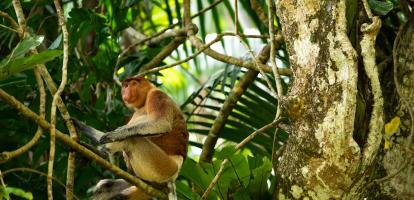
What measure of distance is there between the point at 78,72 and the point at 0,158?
1860 millimetres

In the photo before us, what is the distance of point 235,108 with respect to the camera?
4250 millimetres

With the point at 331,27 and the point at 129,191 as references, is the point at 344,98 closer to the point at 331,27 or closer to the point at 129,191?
the point at 331,27

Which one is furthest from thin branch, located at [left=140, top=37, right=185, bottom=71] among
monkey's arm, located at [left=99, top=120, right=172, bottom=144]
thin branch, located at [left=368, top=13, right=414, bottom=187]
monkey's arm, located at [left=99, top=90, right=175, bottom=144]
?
thin branch, located at [left=368, top=13, right=414, bottom=187]

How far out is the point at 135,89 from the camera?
409 cm

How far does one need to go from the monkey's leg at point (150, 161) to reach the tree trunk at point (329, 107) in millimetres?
1064

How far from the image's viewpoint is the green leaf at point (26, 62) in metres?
2.30

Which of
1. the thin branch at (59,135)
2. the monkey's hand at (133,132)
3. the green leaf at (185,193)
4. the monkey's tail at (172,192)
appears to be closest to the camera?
the thin branch at (59,135)

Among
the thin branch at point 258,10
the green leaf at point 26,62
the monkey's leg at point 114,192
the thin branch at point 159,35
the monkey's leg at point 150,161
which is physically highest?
the green leaf at point 26,62

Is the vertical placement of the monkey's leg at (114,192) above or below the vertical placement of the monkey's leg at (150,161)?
below

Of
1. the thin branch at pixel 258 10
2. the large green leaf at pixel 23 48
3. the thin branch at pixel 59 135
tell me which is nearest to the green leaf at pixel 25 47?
the large green leaf at pixel 23 48

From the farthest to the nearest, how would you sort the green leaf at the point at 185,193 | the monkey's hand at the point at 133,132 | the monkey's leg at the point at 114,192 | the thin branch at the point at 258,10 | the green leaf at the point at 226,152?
1. the thin branch at the point at 258,10
2. the monkey's leg at the point at 114,192
3. the monkey's hand at the point at 133,132
4. the green leaf at the point at 185,193
5. the green leaf at the point at 226,152

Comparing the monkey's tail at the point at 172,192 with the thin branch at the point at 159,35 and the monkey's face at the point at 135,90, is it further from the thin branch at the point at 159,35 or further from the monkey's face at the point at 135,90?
the thin branch at the point at 159,35

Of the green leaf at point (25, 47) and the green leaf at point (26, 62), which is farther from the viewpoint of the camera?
the green leaf at point (25, 47)

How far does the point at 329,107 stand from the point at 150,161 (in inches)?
54.1
